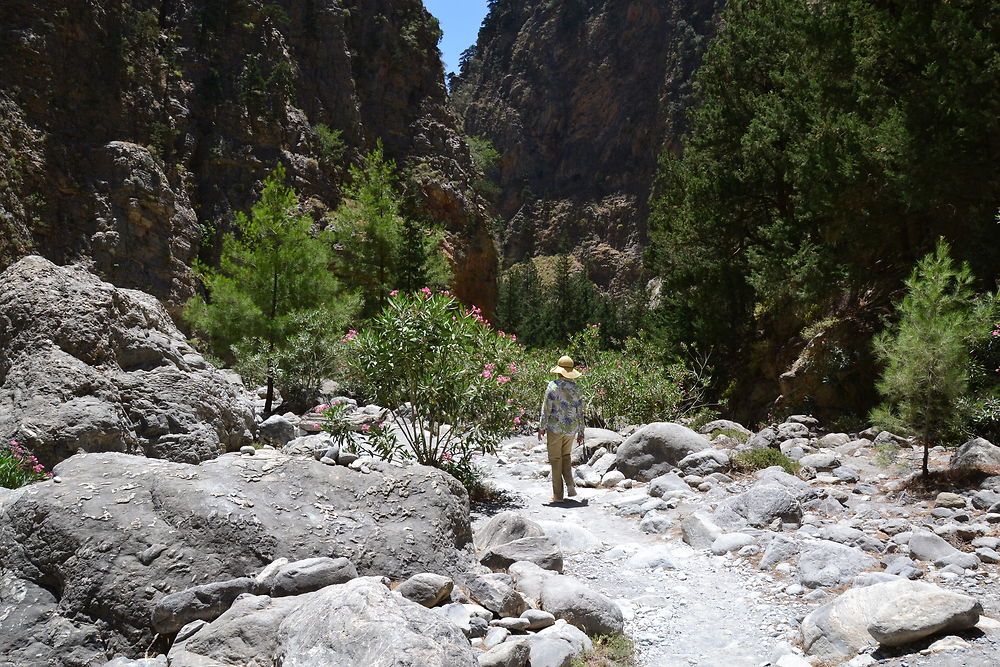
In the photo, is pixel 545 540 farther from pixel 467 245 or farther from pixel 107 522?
pixel 467 245

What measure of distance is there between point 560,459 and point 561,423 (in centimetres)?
48

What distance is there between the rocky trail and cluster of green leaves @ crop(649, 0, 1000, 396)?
8129mm

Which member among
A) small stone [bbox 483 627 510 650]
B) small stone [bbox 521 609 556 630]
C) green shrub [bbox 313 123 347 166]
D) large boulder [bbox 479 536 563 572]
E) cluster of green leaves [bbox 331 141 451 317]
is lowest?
small stone [bbox 521 609 556 630]

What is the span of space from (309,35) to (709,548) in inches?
1733

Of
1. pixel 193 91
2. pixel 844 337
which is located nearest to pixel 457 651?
pixel 844 337

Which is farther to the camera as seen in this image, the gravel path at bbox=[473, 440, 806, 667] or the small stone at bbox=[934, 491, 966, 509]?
the small stone at bbox=[934, 491, 966, 509]

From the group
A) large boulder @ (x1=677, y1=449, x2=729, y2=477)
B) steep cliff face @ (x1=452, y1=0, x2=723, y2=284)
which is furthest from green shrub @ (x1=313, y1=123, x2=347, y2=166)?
steep cliff face @ (x1=452, y1=0, x2=723, y2=284)

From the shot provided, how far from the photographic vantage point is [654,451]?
9898mm

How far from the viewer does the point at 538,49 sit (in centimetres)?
9775

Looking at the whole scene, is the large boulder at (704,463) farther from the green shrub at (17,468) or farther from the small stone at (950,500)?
the green shrub at (17,468)

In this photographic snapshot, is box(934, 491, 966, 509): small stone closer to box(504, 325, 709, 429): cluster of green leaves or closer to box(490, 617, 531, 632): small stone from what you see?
box(490, 617, 531, 632): small stone

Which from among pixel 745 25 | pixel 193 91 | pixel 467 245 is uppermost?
pixel 193 91

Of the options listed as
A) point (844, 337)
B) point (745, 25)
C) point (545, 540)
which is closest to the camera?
point (545, 540)

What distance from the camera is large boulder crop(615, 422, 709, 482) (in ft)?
31.9
